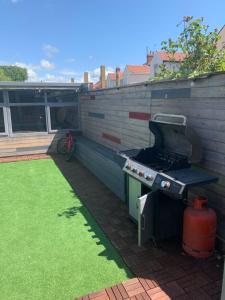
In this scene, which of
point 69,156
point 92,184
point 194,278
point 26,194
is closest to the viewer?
point 194,278

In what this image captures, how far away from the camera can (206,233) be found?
338 cm

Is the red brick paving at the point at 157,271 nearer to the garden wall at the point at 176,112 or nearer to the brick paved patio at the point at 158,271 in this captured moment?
the brick paved patio at the point at 158,271

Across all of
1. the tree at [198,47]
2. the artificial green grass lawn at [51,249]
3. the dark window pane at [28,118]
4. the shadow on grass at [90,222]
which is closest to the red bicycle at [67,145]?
the dark window pane at [28,118]

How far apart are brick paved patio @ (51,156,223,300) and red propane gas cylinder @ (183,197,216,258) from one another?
15 cm

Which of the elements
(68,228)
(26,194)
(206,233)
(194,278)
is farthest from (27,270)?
(26,194)

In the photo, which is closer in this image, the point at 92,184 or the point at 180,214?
the point at 180,214

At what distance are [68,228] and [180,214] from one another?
2.05 meters

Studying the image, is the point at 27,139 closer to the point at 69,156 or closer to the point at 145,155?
the point at 69,156

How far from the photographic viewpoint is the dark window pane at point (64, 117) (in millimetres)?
10445

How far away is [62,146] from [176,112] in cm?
693

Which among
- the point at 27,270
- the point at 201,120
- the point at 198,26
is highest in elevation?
the point at 198,26

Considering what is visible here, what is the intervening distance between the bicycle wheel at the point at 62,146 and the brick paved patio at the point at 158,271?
231 inches

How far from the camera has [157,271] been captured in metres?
3.29

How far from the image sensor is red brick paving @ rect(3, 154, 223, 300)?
115 inches
